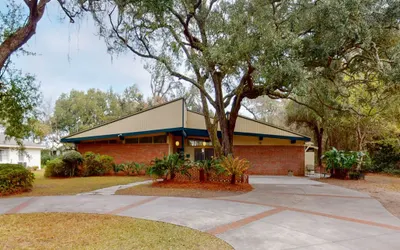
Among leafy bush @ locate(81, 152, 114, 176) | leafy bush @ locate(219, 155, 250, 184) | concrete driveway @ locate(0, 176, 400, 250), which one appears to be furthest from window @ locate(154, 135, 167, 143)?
concrete driveway @ locate(0, 176, 400, 250)

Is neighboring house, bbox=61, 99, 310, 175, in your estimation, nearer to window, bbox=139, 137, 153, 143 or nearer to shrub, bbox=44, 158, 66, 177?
window, bbox=139, 137, 153, 143

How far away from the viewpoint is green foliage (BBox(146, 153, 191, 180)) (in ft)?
38.2

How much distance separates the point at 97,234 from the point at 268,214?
3852 mm

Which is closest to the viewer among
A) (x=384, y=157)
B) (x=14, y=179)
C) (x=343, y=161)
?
(x=14, y=179)

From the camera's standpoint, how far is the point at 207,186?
10.8 meters

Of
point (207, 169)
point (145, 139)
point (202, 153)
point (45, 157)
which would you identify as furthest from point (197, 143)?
point (45, 157)

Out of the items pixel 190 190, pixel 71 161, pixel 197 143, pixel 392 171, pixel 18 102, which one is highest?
pixel 18 102

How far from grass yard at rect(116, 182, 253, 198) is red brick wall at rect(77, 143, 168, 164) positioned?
19.6 feet

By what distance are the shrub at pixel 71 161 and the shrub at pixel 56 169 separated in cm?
22

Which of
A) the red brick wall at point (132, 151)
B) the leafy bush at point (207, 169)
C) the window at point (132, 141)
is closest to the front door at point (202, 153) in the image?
the red brick wall at point (132, 151)

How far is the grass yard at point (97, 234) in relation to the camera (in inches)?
175

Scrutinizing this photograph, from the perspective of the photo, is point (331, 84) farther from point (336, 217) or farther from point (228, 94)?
point (336, 217)

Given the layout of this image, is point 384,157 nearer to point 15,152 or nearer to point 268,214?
point 268,214

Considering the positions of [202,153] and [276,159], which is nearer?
[276,159]
